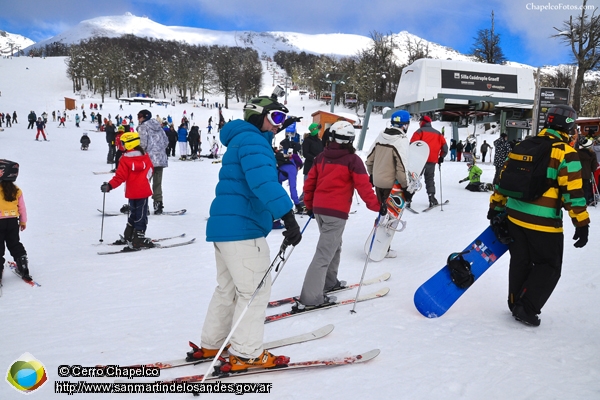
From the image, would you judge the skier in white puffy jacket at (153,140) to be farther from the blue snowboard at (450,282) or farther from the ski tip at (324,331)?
the blue snowboard at (450,282)

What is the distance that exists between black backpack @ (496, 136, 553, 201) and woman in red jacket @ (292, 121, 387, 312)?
4.00ft

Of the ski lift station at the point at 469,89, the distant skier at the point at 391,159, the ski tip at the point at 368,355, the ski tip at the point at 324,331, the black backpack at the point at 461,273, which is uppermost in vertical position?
the ski lift station at the point at 469,89

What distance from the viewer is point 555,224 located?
11.0 ft

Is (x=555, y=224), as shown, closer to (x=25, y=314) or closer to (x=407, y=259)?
(x=407, y=259)

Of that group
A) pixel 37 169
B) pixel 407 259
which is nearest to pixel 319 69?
pixel 37 169

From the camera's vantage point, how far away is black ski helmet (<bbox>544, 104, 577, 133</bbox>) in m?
3.41

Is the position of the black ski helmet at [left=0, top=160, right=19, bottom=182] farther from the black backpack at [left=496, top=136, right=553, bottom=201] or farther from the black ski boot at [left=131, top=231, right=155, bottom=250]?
the black backpack at [left=496, top=136, right=553, bottom=201]

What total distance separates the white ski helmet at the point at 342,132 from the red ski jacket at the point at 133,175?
3494 millimetres

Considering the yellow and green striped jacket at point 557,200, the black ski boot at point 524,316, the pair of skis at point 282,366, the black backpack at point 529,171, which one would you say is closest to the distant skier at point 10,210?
the pair of skis at point 282,366

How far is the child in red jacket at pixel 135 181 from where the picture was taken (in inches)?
239

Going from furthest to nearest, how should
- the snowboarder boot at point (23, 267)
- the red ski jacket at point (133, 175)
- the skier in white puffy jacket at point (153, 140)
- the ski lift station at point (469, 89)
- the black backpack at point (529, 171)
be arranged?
1. the ski lift station at point (469, 89)
2. the skier in white puffy jacket at point (153, 140)
3. the red ski jacket at point (133, 175)
4. the snowboarder boot at point (23, 267)
5. the black backpack at point (529, 171)

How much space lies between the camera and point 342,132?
3898mm

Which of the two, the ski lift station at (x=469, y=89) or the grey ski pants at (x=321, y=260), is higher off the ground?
the ski lift station at (x=469, y=89)

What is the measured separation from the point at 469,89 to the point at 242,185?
1786 cm
